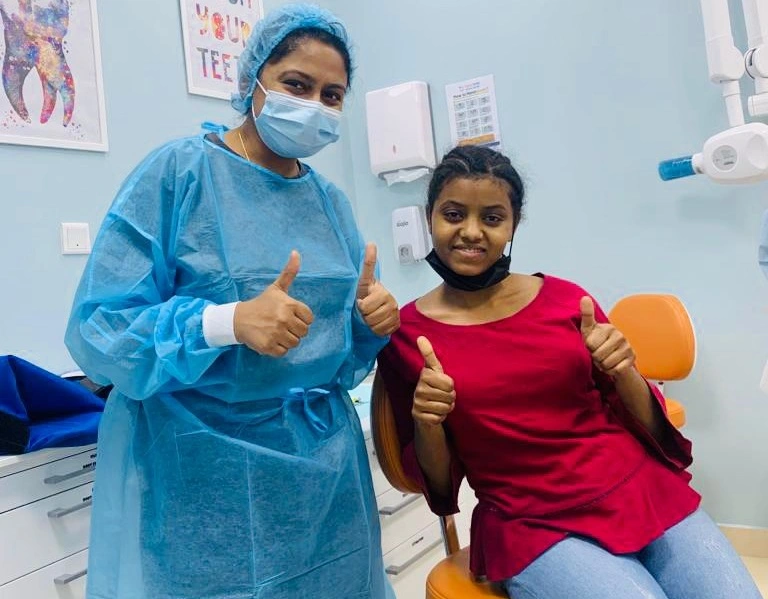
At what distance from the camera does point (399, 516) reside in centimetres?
185

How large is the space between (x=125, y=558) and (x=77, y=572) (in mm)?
502

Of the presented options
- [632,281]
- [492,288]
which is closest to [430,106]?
[632,281]

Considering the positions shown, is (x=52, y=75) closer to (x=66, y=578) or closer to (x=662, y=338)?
(x=66, y=578)

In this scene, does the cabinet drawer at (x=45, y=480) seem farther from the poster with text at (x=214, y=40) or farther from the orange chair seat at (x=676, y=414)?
the orange chair seat at (x=676, y=414)

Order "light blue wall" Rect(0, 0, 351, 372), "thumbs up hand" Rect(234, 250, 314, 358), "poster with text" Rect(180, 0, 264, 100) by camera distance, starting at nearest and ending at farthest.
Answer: "thumbs up hand" Rect(234, 250, 314, 358), "light blue wall" Rect(0, 0, 351, 372), "poster with text" Rect(180, 0, 264, 100)

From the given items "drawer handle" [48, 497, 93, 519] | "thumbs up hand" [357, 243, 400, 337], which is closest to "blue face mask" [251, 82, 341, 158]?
"thumbs up hand" [357, 243, 400, 337]

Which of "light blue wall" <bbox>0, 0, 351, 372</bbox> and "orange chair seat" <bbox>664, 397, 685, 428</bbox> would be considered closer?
"light blue wall" <bbox>0, 0, 351, 372</bbox>

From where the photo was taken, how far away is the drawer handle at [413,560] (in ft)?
5.85

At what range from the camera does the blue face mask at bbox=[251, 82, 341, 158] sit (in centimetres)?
108

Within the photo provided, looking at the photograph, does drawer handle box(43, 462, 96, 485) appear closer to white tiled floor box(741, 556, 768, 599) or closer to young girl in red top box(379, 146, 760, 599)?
young girl in red top box(379, 146, 760, 599)

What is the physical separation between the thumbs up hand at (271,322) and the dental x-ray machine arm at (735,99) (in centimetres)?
142

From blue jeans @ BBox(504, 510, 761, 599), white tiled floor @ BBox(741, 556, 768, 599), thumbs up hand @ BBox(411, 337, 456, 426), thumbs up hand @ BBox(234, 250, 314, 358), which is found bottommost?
white tiled floor @ BBox(741, 556, 768, 599)

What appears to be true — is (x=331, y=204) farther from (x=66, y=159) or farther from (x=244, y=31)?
(x=244, y=31)

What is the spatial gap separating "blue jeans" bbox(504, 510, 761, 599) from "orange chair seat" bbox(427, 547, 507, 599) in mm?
55
